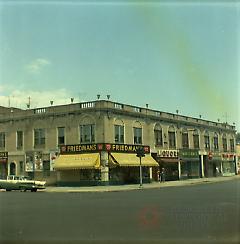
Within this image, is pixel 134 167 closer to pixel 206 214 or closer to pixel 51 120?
pixel 51 120

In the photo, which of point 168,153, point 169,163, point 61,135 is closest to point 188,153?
point 169,163

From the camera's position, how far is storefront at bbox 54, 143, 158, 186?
43375 millimetres

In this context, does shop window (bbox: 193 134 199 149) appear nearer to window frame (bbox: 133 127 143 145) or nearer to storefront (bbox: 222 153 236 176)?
storefront (bbox: 222 153 236 176)

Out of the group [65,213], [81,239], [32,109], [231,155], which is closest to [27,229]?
[81,239]

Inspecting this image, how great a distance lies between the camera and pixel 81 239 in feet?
34.2

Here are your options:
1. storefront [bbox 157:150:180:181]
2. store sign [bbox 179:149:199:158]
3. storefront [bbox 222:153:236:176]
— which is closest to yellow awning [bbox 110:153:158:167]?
storefront [bbox 157:150:180:181]

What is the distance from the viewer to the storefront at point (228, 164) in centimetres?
7088

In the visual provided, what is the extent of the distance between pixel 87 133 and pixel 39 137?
6.78 meters

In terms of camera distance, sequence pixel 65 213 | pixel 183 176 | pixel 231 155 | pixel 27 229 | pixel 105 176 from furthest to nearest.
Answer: pixel 231 155, pixel 183 176, pixel 105 176, pixel 65 213, pixel 27 229

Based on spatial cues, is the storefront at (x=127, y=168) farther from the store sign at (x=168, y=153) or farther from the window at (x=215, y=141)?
the window at (x=215, y=141)

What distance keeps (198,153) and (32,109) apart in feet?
82.7

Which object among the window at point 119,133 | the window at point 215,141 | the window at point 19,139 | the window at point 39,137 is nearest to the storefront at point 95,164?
the window at point 119,133

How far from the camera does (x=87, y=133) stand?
148ft

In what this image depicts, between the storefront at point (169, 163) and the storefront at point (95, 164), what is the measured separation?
6391 mm
